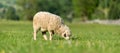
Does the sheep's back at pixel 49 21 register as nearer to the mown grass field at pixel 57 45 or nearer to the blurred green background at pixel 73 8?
the mown grass field at pixel 57 45

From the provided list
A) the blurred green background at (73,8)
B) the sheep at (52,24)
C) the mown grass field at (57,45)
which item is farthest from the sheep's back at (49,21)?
the blurred green background at (73,8)

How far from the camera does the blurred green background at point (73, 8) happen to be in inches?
3553

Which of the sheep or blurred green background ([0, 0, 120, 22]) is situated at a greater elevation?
blurred green background ([0, 0, 120, 22])

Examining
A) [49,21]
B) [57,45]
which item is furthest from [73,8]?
[57,45]

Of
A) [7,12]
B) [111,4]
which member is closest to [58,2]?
[7,12]

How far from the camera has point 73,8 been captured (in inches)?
4756

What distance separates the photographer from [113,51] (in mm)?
9609

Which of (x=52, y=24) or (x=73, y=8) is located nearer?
(x=52, y=24)

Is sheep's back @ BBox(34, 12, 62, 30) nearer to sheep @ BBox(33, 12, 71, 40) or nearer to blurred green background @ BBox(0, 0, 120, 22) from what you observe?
sheep @ BBox(33, 12, 71, 40)

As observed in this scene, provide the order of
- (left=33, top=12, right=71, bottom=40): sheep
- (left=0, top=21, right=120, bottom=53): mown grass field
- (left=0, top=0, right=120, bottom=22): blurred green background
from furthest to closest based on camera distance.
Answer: (left=0, top=0, right=120, bottom=22): blurred green background → (left=33, top=12, right=71, bottom=40): sheep → (left=0, top=21, right=120, bottom=53): mown grass field

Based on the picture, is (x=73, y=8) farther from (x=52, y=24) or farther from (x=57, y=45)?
(x=57, y=45)

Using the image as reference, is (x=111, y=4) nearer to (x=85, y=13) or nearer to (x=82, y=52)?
(x=85, y=13)

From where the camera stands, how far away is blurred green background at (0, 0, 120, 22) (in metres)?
90.2

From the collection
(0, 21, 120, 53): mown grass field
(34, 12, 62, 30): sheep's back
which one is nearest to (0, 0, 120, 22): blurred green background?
(0, 21, 120, 53): mown grass field
